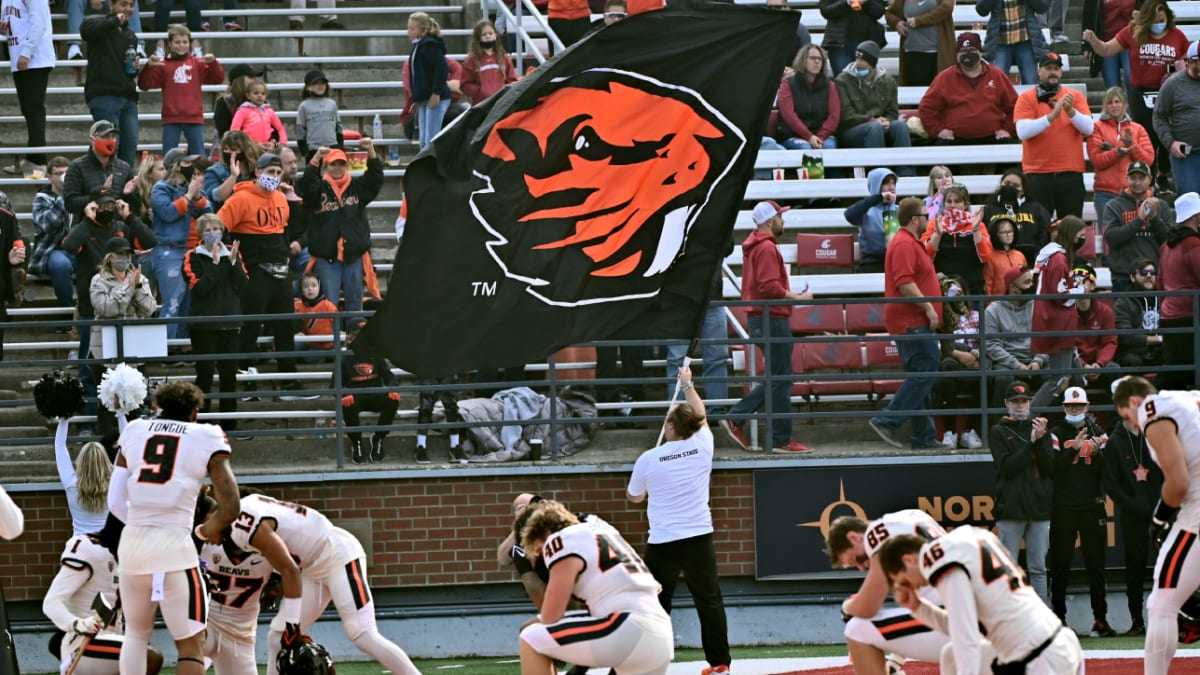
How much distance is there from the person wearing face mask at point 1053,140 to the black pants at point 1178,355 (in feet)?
7.03

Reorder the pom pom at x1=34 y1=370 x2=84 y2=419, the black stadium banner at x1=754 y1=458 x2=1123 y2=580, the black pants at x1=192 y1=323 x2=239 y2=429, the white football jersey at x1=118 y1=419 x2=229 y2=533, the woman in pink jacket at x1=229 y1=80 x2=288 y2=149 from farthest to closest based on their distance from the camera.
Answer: the woman in pink jacket at x1=229 y1=80 x2=288 y2=149, the black pants at x1=192 y1=323 x2=239 y2=429, the black stadium banner at x1=754 y1=458 x2=1123 y2=580, the pom pom at x1=34 y1=370 x2=84 y2=419, the white football jersey at x1=118 y1=419 x2=229 y2=533

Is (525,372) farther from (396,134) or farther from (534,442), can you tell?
(396,134)

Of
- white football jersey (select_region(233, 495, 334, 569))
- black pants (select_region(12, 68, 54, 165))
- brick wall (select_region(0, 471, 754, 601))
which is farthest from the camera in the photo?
black pants (select_region(12, 68, 54, 165))

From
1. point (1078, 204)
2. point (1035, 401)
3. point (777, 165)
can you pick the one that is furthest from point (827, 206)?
point (1035, 401)

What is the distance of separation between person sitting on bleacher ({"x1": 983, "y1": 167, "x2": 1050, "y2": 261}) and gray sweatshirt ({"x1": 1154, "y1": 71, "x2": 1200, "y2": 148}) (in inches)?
76.0

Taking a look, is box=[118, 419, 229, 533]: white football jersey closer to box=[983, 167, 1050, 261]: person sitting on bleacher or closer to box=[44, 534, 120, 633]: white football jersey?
box=[44, 534, 120, 633]: white football jersey

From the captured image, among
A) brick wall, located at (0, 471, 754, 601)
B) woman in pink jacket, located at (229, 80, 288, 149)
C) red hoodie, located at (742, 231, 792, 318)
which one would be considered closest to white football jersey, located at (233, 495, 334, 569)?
brick wall, located at (0, 471, 754, 601)

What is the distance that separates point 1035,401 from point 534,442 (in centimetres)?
429

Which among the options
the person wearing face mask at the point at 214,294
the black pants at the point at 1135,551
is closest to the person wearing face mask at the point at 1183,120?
the black pants at the point at 1135,551

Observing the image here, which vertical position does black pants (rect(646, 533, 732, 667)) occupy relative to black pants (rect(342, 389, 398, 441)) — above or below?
below

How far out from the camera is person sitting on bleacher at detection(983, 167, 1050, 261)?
1661cm

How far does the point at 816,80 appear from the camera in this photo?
1831 cm

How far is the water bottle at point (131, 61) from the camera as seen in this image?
18.3m

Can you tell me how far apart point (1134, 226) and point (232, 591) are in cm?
902
